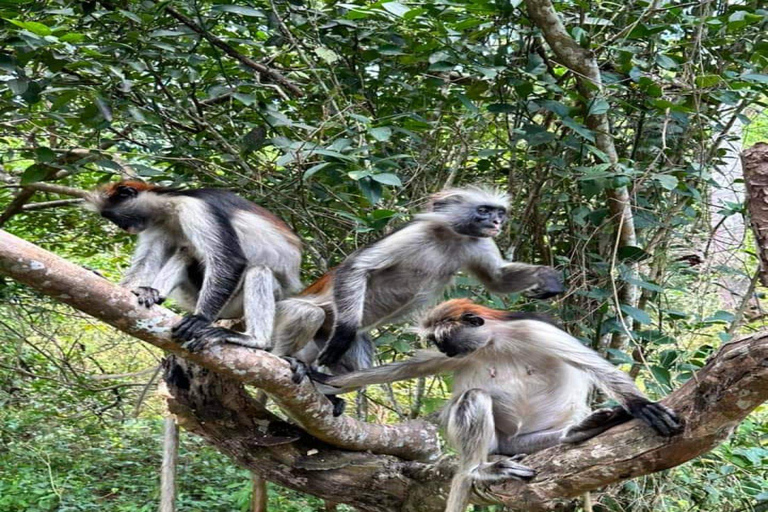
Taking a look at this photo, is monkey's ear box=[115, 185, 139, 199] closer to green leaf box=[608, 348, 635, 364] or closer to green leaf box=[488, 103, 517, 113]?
green leaf box=[488, 103, 517, 113]

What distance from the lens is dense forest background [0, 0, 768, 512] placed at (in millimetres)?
4930

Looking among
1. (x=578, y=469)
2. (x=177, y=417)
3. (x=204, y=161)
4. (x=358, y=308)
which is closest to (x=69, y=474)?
(x=177, y=417)

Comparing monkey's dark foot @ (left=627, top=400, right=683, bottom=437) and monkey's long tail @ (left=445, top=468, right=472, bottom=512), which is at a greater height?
monkey's dark foot @ (left=627, top=400, right=683, bottom=437)

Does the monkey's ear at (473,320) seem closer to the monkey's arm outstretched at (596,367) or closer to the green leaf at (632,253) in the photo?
the monkey's arm outstretched at (596,367)

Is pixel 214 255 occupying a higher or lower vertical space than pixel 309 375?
higher

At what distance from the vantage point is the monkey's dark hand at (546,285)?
508 cm

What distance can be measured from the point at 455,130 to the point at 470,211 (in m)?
0.98

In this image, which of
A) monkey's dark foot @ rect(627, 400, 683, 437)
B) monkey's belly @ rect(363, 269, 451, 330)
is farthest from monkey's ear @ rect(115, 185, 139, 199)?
monkey's dark foot @ rect(627, 400, 683, 437)

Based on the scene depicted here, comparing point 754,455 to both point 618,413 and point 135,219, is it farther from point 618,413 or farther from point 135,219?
point 135,219

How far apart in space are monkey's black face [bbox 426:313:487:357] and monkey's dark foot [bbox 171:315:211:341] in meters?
1.42

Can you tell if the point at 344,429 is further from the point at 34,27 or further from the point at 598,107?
the point at 34,27

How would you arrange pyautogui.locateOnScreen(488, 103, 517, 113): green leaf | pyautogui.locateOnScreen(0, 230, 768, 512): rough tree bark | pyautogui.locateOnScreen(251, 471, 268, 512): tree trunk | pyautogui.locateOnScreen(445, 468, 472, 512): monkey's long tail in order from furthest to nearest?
pyautogui.locateOnScreen(251, 471, 268, 512): tree trunk < pyautogui.locateOnScreen(488, 103, 517, 113): green leaf < pyautogui.locateOnScreen(445, 468, 472, 512): monkey's long tail < pyautogui.locateOnScreen(0, 230, 768, 512): rough tree bark

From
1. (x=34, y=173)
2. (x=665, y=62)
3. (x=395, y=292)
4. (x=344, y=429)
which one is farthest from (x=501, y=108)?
(x=34, y=173)

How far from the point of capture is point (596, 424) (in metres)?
4.03
